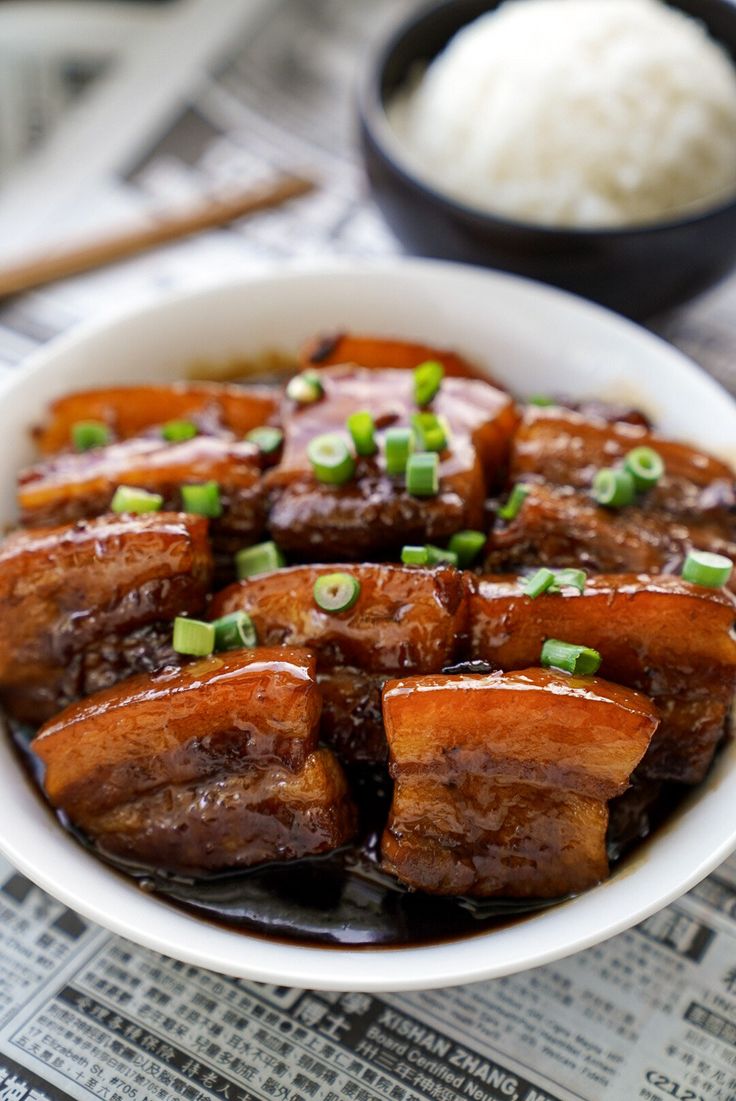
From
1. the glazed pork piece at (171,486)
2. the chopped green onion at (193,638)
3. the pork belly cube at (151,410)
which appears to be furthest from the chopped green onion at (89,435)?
the chopped green onion at (193,638)

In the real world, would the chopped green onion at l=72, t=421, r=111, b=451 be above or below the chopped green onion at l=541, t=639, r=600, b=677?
below

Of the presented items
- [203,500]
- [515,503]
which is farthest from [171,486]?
[515,503]

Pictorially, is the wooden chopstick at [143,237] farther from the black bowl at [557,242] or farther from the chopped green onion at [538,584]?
the chopped green onion at [538,584]

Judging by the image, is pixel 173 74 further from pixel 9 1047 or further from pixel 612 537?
pixel 9 1047

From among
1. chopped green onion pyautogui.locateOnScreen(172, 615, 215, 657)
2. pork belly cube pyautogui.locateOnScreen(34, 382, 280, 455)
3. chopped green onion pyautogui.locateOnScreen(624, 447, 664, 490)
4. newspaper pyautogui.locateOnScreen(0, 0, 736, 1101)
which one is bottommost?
newspaper pyautogui.locateOnScreen(0, 0, 736, 1101)

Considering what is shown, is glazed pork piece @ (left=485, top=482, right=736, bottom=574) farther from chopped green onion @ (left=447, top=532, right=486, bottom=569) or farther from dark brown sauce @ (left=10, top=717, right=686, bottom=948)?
dark brown sauce @ (left=10, top=717, right=686, bottom=948)

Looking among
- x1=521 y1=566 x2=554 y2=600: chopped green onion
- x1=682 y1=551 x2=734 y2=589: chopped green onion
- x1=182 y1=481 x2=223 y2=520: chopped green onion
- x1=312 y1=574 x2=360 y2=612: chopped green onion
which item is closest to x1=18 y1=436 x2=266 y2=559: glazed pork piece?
x1=182 y1=481 x2=223 y2=520: chopped green onion
